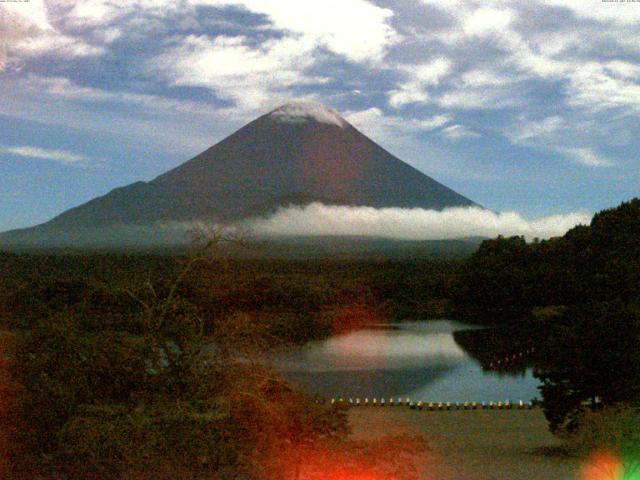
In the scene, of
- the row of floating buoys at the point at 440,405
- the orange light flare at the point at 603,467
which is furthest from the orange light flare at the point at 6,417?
the row of floating buoys at the point at 440,405

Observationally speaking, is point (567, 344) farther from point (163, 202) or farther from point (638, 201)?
point (163, 202)

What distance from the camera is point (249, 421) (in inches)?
224

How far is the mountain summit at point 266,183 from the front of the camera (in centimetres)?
8719

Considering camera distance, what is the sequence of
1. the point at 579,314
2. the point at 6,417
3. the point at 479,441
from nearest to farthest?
the point at 6,417 → the point at 579,314 → the point at 479,441

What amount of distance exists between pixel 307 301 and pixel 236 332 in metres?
34.8

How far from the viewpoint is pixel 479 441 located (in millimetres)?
12164

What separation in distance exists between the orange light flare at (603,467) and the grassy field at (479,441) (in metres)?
0.15

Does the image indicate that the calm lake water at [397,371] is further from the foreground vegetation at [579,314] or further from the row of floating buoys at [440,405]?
the foreground vegetation at [579,314]

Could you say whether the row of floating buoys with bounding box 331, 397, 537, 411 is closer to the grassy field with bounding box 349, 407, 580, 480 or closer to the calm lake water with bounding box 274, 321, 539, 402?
the grassy field with bounding box 349, 407, 580, 480

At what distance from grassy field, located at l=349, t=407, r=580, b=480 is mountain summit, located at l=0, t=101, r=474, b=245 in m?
68.4

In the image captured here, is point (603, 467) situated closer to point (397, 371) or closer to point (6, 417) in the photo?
point (6, 417)

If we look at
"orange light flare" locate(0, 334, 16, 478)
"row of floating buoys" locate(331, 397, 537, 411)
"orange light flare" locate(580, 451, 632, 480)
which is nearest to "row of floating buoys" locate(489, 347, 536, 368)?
"row of floating buoys" locate(331, 397, 537, 411)

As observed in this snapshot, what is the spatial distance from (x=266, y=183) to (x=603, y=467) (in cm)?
8990

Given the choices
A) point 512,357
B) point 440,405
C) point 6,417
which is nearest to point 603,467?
point 6,417
